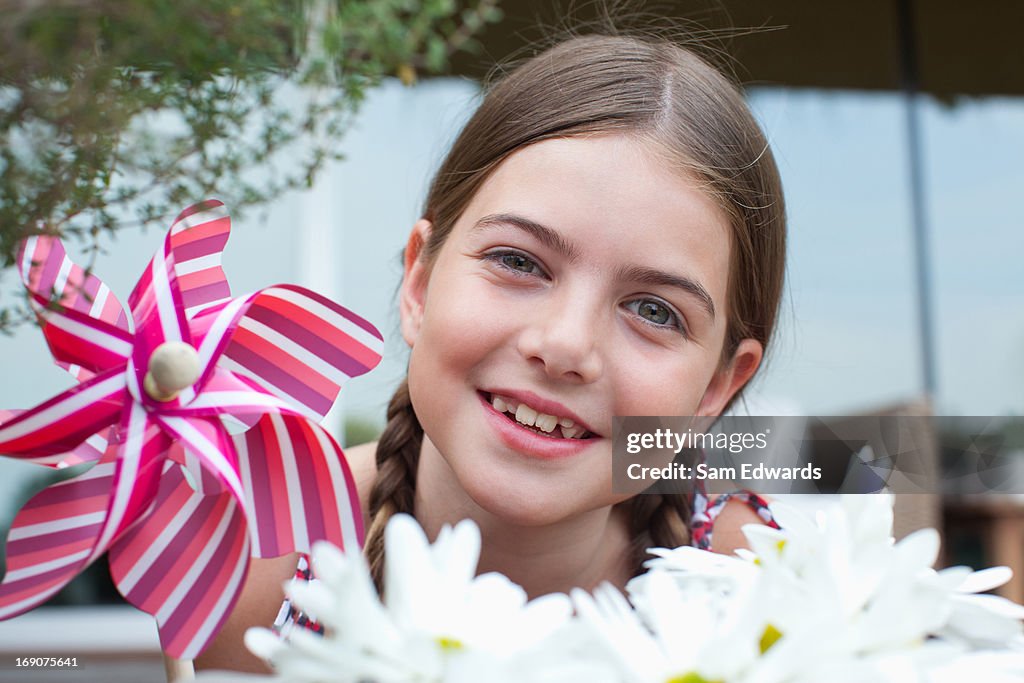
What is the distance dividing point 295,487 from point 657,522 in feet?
1.82

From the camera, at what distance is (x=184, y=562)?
482 millimetres

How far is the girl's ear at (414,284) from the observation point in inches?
33.5

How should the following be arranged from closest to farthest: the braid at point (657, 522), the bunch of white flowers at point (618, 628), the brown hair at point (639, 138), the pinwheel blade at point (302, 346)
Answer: the bunch of white flowers at point (618, 628) → the pinwheel blade at point (302, 346) → the brown hair at point (639, 138) → the braid at point (657, 522)

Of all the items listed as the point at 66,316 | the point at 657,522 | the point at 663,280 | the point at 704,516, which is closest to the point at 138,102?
the point at 66,316

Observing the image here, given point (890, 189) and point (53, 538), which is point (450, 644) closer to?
point (53, 538)

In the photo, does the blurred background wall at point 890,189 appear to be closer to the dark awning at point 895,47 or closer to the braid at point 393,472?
the dark awning at point 895,47

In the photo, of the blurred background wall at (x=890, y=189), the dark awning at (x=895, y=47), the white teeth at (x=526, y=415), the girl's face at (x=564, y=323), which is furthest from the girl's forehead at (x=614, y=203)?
the dark awning at (x=895, y=47)

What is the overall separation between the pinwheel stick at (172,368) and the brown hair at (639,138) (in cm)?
35

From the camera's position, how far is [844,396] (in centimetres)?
283

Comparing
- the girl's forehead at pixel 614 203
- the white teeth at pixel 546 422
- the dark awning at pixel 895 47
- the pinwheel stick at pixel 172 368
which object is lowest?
the pinwheel stick at pixel 172 368

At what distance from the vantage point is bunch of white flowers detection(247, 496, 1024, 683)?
11.7 inches

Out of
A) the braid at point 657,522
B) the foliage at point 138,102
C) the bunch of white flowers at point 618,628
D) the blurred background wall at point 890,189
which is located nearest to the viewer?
the bunch of white flowers at point 618,628

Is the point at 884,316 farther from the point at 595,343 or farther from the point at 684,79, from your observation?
the point at 595,343

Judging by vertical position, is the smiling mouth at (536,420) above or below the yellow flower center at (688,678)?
above
